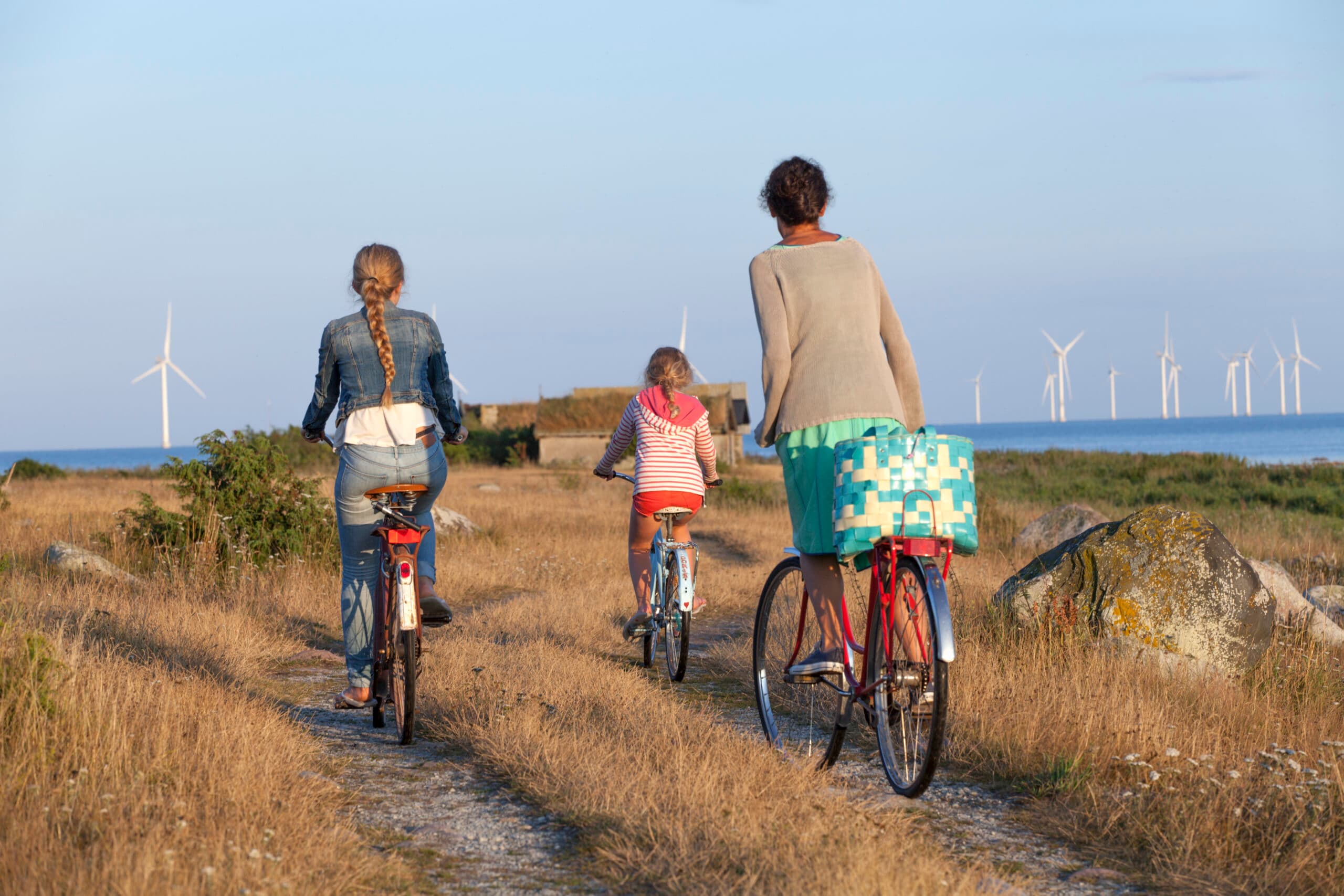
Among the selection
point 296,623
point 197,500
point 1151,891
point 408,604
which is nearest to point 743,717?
point 408,604

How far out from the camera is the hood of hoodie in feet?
22.3

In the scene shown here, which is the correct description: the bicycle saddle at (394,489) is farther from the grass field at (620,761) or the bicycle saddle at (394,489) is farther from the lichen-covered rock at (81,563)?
the lichen-covered rock at (81,563)

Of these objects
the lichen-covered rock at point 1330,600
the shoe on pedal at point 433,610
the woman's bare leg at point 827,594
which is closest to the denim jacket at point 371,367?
the shoe on pedal at point 433,610

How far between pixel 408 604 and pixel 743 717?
1.80 m

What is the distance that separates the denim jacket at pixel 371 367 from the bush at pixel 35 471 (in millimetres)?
28255

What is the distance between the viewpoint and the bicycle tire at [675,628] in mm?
6523

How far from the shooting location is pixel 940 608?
3641mm

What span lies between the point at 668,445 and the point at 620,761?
288 centimetres

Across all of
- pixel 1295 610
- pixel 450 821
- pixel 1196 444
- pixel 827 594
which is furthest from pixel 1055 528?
pixel 1196 444

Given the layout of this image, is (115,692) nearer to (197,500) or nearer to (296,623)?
(296,623)

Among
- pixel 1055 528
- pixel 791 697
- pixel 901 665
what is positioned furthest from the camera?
pixel 1055 528

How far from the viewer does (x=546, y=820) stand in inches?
149

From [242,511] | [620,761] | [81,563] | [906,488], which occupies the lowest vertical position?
[620,761]

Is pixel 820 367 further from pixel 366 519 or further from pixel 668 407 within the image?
pixel 668 407
